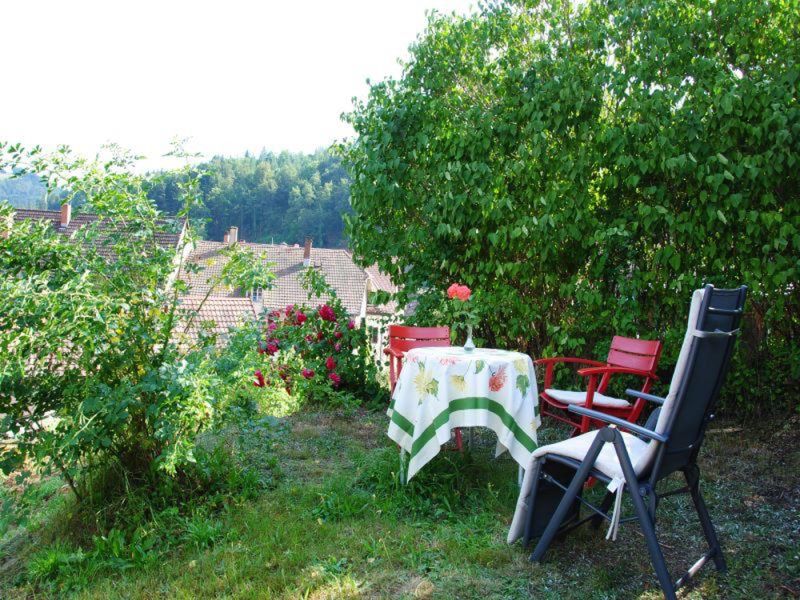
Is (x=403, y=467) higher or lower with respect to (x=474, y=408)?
lower

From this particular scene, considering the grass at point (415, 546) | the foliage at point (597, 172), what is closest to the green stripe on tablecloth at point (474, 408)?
the grass at point (415, 546)

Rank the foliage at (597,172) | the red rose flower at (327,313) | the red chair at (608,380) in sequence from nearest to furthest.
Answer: the red chair at (608,380)
the foliage at (597,172)
the red rose flower at (327,313)

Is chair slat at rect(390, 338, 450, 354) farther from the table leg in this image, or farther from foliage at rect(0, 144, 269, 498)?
foliage at rect(0, 144, 269, 498)

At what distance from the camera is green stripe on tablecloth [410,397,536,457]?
3.37 metres

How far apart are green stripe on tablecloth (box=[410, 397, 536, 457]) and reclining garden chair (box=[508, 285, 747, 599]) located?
576 mm

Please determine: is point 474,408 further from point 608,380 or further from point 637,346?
point 637,346

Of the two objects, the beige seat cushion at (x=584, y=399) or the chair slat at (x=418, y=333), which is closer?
the beige seat cushion at (x=584, y=399)

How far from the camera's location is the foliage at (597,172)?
4.35 m

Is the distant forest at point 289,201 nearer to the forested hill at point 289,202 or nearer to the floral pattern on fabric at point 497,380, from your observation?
the forested hill at point 289,202

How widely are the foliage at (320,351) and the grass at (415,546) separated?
1921mm

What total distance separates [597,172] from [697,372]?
118 inches

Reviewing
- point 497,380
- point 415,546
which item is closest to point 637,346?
point 497,380

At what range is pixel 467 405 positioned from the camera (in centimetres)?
341

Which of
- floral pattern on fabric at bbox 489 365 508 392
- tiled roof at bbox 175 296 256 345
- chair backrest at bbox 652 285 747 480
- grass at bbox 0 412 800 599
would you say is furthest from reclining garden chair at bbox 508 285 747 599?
tiled roof at bbox 175 296 256 345
